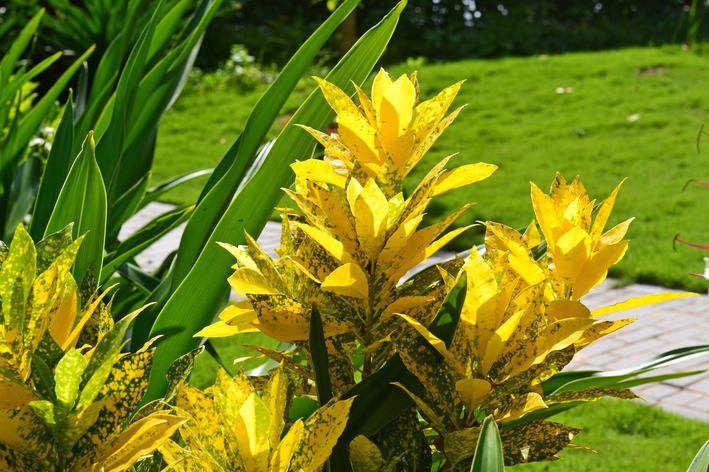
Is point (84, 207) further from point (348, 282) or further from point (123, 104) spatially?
point (348, 282)

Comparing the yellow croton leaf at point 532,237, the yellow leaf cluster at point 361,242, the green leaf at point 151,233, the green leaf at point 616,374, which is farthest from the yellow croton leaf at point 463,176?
the green leaf at point 151,233

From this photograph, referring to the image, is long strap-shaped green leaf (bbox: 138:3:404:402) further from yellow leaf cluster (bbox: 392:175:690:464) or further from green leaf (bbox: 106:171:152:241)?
green leaf (bbox: 106:171:152:241)

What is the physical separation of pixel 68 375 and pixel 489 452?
0.28m

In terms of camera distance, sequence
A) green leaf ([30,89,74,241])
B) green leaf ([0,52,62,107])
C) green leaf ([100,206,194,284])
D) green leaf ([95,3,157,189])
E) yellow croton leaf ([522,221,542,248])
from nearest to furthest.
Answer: yellow croton leaf ([522,221,542,248]) → green leaf ([95,3,157,189]) → green leaf ([30,89,74,241]) → green leaf ([100,206,194,284]) → green leaf ([0,52,62,107])

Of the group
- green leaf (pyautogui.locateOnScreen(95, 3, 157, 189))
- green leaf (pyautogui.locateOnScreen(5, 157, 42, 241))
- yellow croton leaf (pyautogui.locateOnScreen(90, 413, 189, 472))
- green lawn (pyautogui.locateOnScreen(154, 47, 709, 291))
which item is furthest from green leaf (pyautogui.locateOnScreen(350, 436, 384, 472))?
green lawn (pyautogui.locateOnScreen(154, 47, 709, 291))

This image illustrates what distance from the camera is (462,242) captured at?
16.6ft

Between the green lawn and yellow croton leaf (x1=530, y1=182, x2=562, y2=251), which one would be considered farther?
the green lawn

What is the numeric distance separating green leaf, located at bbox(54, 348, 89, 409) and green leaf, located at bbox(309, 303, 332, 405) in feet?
0.51

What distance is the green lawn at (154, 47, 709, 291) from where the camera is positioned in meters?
5.39

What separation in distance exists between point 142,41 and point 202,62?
10878mm

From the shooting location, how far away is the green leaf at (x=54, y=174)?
111 centimetres

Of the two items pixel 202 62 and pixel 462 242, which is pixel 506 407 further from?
pixel 202 62

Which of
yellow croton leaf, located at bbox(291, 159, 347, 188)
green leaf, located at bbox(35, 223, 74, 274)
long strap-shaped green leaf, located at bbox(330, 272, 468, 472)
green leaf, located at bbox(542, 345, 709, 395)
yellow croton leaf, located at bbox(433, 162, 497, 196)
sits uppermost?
yellow croton leaf, located at bbox(291, 159, 347, 188)

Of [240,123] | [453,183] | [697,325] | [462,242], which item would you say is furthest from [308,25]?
[453,183]
